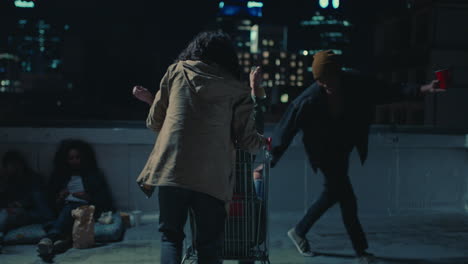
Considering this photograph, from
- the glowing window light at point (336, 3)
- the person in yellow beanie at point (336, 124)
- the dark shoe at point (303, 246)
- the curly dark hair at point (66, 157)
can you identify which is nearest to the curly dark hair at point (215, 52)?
the person in yellow beanie at point (336, 124)

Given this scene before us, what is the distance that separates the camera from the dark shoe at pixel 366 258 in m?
3.46

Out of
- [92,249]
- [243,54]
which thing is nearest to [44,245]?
[92,249]

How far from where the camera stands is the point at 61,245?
378 centimetres

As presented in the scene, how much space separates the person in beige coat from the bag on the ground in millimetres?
1886

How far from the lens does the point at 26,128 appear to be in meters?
4.66

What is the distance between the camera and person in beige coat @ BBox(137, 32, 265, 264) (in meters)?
2.17

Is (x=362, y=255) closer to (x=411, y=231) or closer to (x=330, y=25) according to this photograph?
(x=411, y=231)

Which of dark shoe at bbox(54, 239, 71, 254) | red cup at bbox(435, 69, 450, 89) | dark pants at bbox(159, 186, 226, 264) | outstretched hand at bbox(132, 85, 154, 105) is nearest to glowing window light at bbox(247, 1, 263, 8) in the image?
red cup at bbox(435, 69, 450, 89)

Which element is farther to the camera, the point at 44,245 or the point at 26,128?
the point at 26,128

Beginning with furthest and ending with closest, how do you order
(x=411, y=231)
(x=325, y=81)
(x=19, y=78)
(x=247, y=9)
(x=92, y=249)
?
1. (x=247, y=9)
2. (x=19, y=78)
3. (x=411, y=231)
4. (x=92, y=249)
5. (x=325, y=81)

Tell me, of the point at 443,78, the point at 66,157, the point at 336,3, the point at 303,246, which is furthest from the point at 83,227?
the point at 336,3

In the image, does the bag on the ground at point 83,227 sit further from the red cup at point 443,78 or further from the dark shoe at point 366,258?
the red cup at point 443,78

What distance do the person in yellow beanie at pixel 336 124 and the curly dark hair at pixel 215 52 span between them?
127 cm

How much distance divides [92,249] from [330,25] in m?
3.70
